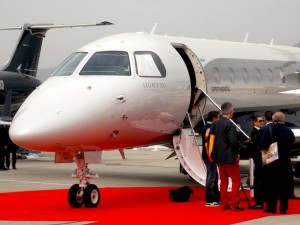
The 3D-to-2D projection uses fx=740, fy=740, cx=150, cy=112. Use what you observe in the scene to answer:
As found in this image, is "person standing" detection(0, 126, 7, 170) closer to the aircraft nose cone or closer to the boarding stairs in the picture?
the boarding stairs

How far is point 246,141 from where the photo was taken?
547 inches

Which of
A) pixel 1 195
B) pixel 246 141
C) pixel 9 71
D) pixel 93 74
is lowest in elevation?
pixel 1 195

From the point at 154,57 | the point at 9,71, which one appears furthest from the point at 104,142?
the point at 9,71

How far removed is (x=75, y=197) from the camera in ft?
44.7

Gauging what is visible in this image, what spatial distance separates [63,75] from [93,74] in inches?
25.3

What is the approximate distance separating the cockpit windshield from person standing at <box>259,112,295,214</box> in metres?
4.34

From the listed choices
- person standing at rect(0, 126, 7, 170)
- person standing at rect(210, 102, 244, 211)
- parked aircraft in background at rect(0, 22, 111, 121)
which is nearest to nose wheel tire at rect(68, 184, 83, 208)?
person standing at rect(210, 102, 244, 211)

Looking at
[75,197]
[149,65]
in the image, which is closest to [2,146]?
[149,65]

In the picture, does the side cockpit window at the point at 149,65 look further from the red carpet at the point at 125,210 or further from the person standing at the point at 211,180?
the red carpet at the point at 125,210

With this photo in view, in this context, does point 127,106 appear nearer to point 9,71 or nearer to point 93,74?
point 93,74

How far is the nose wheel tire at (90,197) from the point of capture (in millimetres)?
13586

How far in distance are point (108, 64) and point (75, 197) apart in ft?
10.1

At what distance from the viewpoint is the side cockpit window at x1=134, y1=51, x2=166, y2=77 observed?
15.5 m

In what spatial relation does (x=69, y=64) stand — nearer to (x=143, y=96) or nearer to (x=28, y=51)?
(x=143, y=96)
